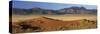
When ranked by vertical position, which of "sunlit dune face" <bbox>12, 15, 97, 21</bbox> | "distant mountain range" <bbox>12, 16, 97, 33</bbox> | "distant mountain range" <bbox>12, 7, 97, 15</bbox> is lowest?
"distant mountain range" <bbox>12, 16, 97, 33</bbox>

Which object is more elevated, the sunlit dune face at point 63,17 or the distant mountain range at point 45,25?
the sunlit dune face at point 63,17

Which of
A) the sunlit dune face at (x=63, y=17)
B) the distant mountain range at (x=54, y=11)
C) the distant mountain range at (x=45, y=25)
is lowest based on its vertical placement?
the distant mountain range at (x=45, y=25)

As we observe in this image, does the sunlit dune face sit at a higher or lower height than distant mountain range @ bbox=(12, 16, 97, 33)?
higher

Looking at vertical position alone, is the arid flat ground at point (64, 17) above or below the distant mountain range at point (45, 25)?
above

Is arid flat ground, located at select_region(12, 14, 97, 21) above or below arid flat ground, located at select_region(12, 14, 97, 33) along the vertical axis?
above

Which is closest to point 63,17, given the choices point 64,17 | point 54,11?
point 64,17

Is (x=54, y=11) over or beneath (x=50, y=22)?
over

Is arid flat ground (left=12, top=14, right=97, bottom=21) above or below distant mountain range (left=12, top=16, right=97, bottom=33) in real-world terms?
above

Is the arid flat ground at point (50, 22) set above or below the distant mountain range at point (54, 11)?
below

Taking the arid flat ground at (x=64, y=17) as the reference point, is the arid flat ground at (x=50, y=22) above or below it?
below

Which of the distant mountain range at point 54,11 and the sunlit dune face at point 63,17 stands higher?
the distant mountain range at point 54,11

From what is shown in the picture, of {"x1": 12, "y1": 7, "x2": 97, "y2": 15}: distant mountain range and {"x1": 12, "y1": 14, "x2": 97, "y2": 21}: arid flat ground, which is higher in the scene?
{"x1": 12, "y1": 7, "x2": 97, "y2": 15}: distant mountain range

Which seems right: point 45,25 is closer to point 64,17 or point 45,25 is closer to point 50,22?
point 50,22
